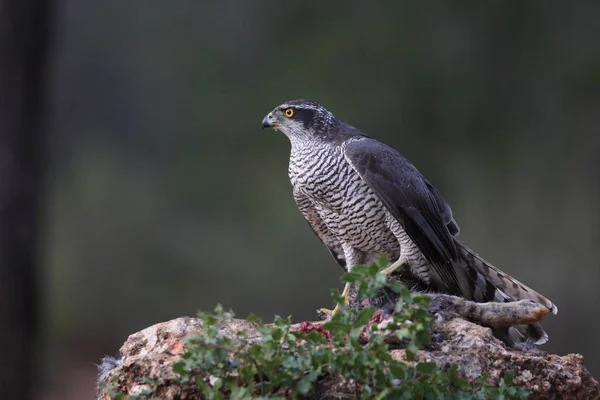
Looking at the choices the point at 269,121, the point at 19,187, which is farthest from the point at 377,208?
the point at 19,187

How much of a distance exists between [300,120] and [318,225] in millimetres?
694

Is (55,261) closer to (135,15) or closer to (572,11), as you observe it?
(135,15)

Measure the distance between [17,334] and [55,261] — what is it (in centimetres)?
444

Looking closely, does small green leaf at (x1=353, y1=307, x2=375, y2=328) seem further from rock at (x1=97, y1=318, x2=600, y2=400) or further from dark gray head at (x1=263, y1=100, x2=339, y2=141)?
dark gray head at (x1=263, y1=100, x2=339, y2=141)

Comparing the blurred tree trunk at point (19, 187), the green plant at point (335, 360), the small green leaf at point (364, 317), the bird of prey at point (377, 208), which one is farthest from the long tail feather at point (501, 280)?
the blurred tree trunk at point (19, 187)

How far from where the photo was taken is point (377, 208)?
4445 mm

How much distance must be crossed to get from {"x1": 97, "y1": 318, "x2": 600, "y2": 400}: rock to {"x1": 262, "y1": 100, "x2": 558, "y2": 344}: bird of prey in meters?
0.74

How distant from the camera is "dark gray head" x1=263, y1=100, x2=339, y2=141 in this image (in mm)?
4656

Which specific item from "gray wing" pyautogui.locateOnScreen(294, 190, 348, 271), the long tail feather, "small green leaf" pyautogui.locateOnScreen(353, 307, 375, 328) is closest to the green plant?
"small green leaf" pyautogui.locateOnScreen(353, 307, 375, 328)

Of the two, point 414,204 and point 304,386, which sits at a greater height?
point 414,204

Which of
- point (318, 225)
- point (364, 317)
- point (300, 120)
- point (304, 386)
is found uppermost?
point (300, 120)

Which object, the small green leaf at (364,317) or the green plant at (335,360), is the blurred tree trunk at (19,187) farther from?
the small green leaf at (364,317)

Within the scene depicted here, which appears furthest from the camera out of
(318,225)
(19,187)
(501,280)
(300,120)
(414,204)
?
(19,187)

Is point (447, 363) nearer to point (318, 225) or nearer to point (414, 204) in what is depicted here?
point (414, 204)
